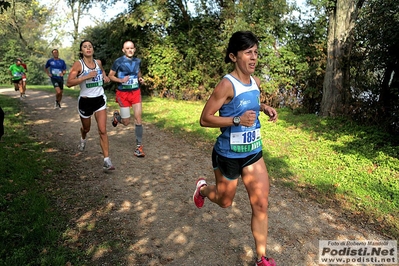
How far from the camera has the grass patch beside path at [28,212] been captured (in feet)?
10.0

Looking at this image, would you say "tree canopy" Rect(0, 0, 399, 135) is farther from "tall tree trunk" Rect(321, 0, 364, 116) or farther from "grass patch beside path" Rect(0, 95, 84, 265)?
"grass patch beside path" Rect(0, 95, 84, 265)

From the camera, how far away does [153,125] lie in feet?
31.1

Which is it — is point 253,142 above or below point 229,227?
above

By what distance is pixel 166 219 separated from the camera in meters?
3.94

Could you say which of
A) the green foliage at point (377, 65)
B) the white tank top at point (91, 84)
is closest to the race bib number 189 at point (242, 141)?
the white tank top at point (91, 84)

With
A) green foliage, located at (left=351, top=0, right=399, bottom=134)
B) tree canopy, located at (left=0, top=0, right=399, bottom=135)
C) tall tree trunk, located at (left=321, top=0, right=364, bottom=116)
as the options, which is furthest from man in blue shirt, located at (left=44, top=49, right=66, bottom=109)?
green foliage, located at (left=351, top=0, right=399, bottom=134)

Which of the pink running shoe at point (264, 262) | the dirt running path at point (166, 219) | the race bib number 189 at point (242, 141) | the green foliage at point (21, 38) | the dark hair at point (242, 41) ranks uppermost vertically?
the green foliage at point (21, 38)

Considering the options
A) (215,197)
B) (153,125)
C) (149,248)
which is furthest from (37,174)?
(153,125)

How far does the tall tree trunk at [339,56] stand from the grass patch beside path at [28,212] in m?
7.82

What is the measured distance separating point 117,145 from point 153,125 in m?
2.55

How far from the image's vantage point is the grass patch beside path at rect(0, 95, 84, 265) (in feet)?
10.0

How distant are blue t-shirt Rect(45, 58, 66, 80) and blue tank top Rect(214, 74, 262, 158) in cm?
1016

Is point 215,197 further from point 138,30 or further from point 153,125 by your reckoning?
point 138,30

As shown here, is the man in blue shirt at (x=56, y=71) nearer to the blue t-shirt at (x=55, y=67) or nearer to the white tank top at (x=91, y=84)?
the blue t-shirt at (x=55, y=67)
